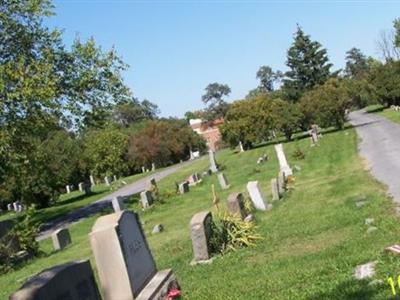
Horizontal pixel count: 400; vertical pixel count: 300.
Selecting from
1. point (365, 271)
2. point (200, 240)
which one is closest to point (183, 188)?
point (200, 240)

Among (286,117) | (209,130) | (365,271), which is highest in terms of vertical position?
(209,130)

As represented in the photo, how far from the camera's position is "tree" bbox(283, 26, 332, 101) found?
287 ft

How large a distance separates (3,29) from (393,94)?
56.5 meters

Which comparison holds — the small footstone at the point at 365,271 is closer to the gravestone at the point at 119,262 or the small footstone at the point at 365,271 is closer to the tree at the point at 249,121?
the gravestone at the point at 119,262

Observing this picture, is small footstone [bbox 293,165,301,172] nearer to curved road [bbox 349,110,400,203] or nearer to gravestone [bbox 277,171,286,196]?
curved road [bbox 349,110,400,203]

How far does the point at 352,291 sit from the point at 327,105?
152ft

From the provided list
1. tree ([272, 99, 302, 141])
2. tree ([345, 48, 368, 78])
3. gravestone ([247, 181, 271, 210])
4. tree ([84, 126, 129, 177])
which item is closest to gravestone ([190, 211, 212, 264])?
gravestone ([247, 181, 271, 210])

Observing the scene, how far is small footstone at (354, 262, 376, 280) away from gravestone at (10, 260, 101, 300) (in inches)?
137

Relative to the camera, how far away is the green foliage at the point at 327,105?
5229 centimetres

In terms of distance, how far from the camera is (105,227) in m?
8.32

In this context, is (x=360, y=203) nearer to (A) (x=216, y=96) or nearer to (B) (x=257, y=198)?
(B) (x=257, y=198)

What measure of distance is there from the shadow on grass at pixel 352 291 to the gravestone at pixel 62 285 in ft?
9.03

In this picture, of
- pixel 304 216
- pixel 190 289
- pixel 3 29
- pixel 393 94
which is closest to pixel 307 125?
pixel 393 94

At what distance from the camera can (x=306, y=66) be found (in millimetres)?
87688
